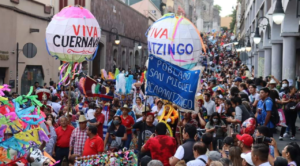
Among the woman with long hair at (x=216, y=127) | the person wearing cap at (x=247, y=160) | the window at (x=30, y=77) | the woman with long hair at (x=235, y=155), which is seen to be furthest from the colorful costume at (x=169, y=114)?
the window at (x=30, y=77)

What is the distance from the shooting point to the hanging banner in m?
9.62

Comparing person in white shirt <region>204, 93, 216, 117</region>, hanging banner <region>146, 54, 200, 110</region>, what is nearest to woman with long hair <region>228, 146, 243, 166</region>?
hanging banner <region>146, 54, 200, 110</region>

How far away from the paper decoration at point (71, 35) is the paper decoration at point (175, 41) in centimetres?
182

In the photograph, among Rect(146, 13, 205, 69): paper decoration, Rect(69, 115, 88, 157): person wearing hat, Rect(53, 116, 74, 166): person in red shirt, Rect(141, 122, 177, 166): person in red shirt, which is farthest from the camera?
Rect(146, 13, 205, 69): paper decoration

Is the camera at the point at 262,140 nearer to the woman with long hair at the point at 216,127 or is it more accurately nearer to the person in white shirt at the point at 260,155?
the person in white shirt at the point at 260,155

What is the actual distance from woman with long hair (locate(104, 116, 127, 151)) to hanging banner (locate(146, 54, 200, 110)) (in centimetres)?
163

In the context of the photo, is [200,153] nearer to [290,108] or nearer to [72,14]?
[72,14]

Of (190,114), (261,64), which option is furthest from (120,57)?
(190,114)

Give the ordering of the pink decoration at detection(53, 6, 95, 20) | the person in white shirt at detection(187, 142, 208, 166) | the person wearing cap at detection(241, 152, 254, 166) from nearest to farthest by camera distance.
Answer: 1. the person wearing cap at detection(241, 152, 254, 166)
2. the person in white shirt at detection(187, 142, 208, 166)
3. the pink decoration at detection(53, 6, 95, 20)

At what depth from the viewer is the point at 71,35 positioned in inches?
532

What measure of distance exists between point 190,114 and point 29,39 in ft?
53.5

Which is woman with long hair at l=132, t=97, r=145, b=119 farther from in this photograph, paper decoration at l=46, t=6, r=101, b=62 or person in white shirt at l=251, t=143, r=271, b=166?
person in white shirt at l=251, t=143, r=271, b=166

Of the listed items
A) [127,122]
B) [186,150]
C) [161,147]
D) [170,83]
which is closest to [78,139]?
[127,122]

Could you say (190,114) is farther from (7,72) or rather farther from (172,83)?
(7,72)
